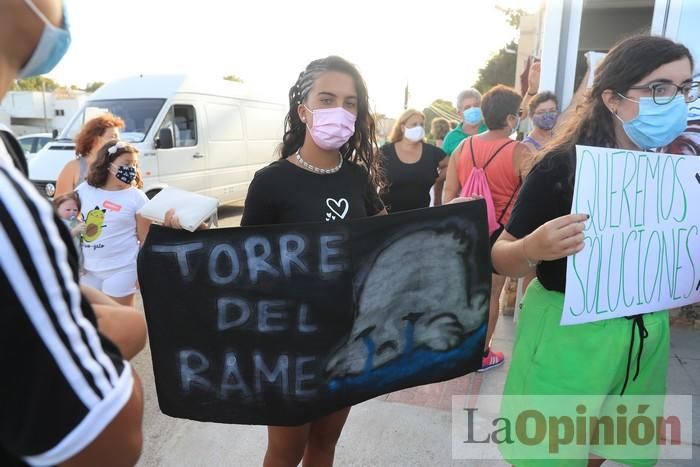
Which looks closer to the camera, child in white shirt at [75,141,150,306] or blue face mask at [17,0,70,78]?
blue face mask at [17,0,70,78]

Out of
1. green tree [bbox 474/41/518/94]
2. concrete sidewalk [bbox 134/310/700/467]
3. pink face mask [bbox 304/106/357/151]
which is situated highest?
green tree [bbox 474/41/518/94]

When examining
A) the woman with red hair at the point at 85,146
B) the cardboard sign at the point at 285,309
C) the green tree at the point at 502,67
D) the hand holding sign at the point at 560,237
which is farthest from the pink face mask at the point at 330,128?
the green tree at the point at 502,67

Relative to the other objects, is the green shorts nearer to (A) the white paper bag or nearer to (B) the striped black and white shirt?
(A) the white paper bag

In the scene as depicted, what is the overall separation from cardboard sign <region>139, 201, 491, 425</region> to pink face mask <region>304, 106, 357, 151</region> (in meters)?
0.46

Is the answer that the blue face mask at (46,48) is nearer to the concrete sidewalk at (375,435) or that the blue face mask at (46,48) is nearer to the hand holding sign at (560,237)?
the hand holding sign at (560,237)

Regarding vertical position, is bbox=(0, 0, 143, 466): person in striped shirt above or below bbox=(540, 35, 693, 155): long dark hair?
below

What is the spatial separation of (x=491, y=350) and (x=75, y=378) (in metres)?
3.68

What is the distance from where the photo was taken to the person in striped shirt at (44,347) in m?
0.61

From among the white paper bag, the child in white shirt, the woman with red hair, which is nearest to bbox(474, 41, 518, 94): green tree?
the woman with red hair

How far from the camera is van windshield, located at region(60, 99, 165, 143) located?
314 inches

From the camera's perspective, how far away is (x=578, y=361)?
168 centimetres

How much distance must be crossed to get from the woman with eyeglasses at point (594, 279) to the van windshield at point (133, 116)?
7.50 m

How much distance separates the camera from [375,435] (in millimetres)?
2873

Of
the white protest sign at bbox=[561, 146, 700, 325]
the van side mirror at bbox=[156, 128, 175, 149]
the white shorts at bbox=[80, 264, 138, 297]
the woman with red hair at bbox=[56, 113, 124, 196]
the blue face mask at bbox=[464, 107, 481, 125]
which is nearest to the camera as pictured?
the white protest sign at bbox=[561, 146, 700, 325]
